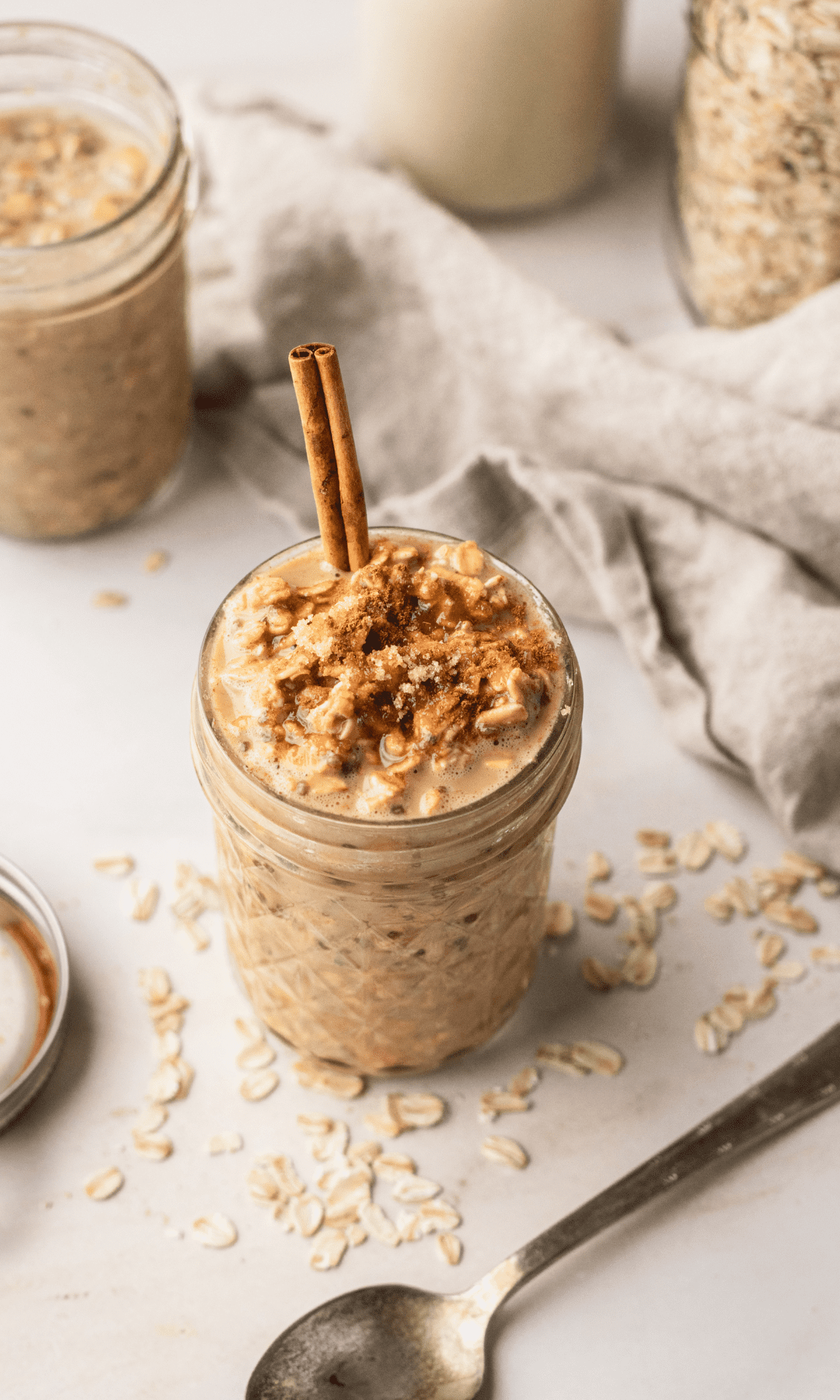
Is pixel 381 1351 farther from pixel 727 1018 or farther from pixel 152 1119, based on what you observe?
pixel 727 1018

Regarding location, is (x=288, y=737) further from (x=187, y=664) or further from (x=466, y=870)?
(x=187, y=664)

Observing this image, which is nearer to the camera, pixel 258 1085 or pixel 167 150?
pixel 258 1085

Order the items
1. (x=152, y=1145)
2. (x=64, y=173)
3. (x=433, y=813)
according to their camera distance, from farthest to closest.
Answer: (x=64, y=173) < (x=152, y=1145) < (x=433, y=813)

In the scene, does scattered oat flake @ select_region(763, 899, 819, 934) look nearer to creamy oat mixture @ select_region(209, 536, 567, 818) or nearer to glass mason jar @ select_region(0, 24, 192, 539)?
creamy oat mixture @ select_region(209, 536, 567, 818)

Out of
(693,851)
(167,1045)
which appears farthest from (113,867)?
(693,851)

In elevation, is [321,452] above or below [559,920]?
above

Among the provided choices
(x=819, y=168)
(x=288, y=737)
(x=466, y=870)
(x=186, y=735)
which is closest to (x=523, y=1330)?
(x=466, y=870)
